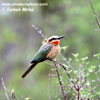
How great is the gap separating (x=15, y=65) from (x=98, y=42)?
10.4 ft

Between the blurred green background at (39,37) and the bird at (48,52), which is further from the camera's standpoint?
the blurred green background at (39,37)

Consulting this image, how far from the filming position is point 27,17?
38.3 ft

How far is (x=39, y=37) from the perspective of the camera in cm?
1153

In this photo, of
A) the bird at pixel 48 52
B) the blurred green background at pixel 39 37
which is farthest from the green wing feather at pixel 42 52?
the blurred green background at pixel 39 37

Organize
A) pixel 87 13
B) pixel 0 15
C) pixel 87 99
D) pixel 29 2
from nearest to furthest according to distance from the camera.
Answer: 1. pixel 87 99
2. pixel 87 13
3. pixel 29 2
4. pixel 0 15

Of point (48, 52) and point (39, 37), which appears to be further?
point (39, 37)

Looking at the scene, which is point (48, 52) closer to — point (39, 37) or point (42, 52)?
point (42, 52)

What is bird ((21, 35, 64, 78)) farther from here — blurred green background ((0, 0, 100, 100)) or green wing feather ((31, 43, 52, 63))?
blurred green background ((0, 0, 100, 100))

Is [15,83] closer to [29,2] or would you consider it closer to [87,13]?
[29,2]

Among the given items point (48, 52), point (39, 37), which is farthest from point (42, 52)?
point (39, 37)

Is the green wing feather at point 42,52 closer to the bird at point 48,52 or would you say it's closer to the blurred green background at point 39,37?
the bird at point 48,52

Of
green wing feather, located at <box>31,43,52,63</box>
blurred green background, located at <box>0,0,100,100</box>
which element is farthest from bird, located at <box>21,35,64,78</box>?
blurred green background, located at <box>0,0,100,100</box>

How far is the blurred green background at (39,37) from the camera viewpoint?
9789 mm

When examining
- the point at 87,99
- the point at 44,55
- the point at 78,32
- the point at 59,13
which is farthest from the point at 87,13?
the point at 87,99
